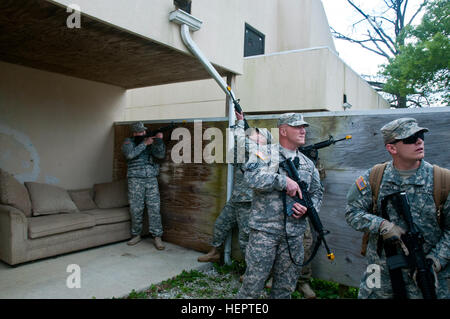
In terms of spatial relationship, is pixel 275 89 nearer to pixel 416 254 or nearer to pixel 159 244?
pixel 159 244

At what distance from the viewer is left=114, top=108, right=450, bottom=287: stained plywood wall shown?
9.29 ft

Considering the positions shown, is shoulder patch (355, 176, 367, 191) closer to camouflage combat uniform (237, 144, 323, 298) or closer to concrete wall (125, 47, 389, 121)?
camouflage combat uniform (237, 144, 323, 298)

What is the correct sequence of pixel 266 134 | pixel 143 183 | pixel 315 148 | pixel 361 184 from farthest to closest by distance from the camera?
1. pixel 143 183
2. pixel 266 134
3. pixel 315 148
4. pixel 361 184

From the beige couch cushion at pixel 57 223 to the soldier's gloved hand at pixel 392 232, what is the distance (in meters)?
3.62

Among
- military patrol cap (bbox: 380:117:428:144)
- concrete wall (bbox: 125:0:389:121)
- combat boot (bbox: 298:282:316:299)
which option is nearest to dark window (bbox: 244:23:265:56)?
concrete wall (bbox: 125:0:389:121)

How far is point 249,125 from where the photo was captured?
394cm

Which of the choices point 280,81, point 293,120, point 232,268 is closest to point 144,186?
point 232,268

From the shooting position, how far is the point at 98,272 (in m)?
3.58

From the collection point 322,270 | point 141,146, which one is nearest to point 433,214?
point 322,270

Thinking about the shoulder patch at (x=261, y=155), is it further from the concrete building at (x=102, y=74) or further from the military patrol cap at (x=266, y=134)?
the concrete building at (x=102, y=74)

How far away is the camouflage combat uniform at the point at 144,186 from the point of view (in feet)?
15.1

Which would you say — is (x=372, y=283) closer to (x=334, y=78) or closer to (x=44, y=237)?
(x=44, y=237)

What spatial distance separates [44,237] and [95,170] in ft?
6.37

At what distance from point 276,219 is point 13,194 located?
11.0 feet
